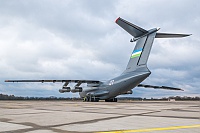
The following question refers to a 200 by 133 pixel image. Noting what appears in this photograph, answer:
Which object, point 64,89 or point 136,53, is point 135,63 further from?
point 64,89

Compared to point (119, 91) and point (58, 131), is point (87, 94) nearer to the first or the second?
point (119, 91)

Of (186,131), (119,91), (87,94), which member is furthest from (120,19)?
(186,131)

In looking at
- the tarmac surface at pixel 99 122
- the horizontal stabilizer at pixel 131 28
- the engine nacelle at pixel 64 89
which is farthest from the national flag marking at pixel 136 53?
the tarmac surface at pixel 99 122

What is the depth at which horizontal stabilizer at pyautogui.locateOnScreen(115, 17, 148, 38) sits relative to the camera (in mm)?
25094

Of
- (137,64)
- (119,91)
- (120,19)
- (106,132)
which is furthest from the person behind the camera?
(119,91)

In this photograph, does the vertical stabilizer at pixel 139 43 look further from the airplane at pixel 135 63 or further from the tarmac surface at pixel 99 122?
the tarmac surface at pixel 99 122

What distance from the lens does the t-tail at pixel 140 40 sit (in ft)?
84.4

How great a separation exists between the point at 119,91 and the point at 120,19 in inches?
387

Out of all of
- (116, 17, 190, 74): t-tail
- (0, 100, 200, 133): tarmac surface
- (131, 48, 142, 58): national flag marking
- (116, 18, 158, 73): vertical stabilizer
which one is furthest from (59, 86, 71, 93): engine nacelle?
(0, 100, 200, 133): tarmac surface

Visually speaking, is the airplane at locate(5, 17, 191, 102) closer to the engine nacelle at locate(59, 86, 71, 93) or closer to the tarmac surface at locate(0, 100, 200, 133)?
the engine nacelle at locate(59, 86, 71, 93)

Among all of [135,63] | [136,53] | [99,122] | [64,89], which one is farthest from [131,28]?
[99,122]

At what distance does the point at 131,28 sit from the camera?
26.6 meters

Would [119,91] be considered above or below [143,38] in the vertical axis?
below

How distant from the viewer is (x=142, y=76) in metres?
25.0
